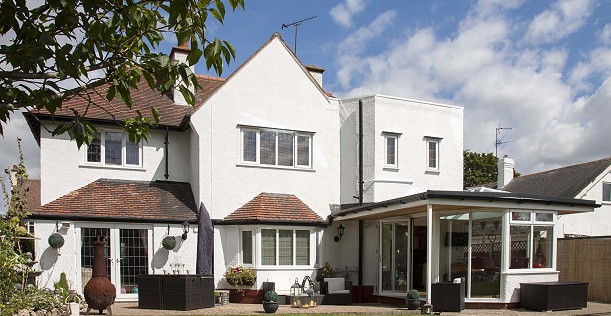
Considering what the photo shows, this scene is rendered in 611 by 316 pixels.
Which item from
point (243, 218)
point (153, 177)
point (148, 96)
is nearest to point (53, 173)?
point (153, 177)

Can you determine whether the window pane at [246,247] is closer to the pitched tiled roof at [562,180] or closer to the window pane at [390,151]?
Result: the window pane at [390,151]

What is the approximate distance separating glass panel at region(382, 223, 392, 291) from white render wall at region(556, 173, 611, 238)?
12.1 m

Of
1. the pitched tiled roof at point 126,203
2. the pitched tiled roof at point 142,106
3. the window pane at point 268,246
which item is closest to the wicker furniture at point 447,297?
the window pane at point 268,246

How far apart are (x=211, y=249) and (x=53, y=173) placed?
5580 millimetres

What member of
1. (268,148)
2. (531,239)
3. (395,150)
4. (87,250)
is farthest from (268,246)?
(531,239)

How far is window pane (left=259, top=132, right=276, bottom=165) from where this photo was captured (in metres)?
21.6

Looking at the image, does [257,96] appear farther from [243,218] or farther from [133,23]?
[133,23]

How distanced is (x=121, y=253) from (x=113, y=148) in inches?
140

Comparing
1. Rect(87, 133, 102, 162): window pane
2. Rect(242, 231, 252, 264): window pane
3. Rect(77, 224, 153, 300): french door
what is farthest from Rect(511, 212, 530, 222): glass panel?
Rect(87, 133, 102, 162): window pane

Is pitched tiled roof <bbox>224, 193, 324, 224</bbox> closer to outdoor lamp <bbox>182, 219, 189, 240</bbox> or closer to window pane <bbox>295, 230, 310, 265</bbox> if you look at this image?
window pane <bbox>295, 230, 310, 265</bbox>

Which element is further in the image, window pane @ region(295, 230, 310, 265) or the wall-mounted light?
the wall-mounted light

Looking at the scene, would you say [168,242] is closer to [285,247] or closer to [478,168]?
[285,247]

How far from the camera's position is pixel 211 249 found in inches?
763

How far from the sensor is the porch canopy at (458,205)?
16.7 m
